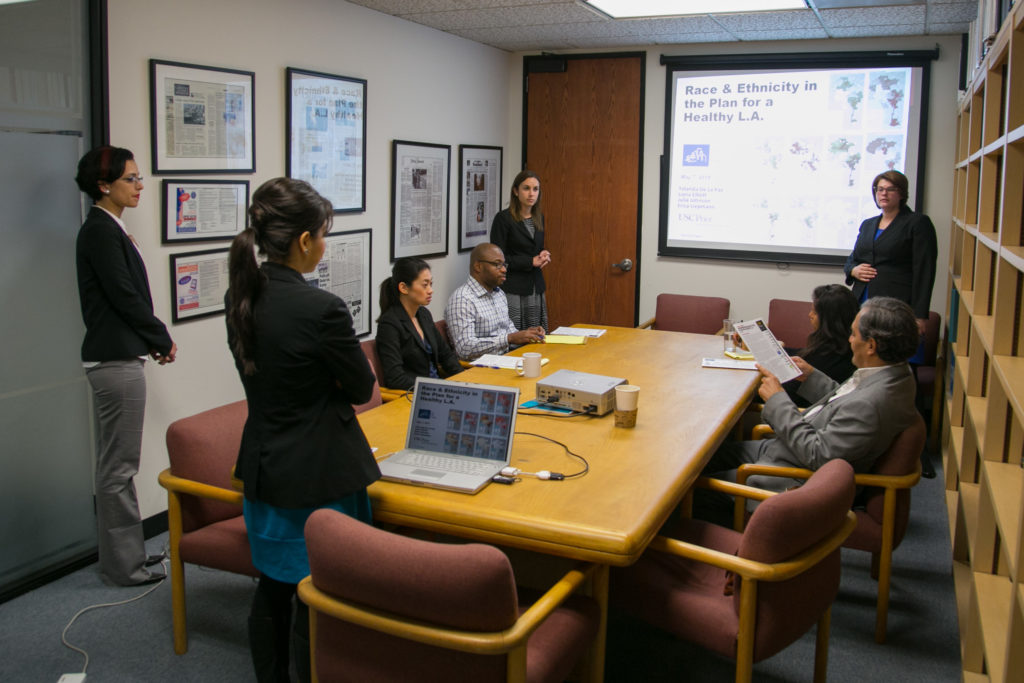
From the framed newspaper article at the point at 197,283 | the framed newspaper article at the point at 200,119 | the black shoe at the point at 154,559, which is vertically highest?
the framed newspaper article at the point at 200,119

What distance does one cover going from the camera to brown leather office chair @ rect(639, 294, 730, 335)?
5.63m

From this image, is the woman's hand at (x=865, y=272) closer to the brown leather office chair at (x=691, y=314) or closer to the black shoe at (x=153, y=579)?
the brown leather office chair at (x=691, y=314)

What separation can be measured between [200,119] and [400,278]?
110 centimetres

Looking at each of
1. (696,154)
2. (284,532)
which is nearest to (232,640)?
(284,532)

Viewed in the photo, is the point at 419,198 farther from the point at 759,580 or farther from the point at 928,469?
the point at 759,580

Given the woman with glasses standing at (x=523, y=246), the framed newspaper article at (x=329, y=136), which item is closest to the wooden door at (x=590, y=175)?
the woman with glasses standing at (x=523, y=246)

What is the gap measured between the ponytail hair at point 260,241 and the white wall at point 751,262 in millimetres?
4550

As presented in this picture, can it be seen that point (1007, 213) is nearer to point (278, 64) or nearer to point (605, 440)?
point (605, 440)

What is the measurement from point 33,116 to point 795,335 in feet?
13.8

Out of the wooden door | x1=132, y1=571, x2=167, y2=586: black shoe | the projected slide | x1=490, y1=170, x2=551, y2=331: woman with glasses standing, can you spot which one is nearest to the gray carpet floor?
x1=132, y1=571, x2=167, y2=586: black shoe

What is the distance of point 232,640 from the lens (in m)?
2.92

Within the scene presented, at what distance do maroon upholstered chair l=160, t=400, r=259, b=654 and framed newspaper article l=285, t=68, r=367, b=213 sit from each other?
75.6 inches

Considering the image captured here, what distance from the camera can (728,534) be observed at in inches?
Result: 108

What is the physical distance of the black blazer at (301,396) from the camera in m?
2.03
